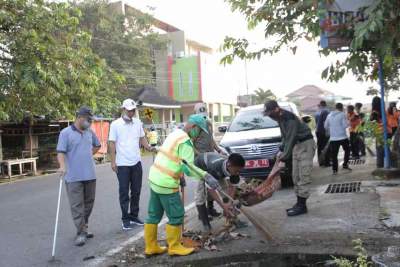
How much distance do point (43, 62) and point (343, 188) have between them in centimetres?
1009

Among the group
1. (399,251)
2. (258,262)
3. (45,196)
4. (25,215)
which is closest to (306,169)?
(258,262)

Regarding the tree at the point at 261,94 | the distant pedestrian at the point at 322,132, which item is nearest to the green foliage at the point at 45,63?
the distant pedestrian at the point at 322,132

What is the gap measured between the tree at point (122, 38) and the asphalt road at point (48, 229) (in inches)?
875

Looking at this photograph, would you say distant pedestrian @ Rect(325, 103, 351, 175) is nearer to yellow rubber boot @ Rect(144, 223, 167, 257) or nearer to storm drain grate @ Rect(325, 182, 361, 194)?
storm drain grate @ Rect(325, 182, 361, 194)

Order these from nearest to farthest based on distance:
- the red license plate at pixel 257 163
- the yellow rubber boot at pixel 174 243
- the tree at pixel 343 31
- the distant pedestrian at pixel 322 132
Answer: the tree at pixel 343 31, the yellow rubber boot at pixel 174 243, the red license plate at pixel 257 163, the distant pedestrian at pixel 322 132

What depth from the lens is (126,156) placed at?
7.13 m

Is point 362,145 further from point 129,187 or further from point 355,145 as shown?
point 129,187

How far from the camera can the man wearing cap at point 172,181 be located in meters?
5.28

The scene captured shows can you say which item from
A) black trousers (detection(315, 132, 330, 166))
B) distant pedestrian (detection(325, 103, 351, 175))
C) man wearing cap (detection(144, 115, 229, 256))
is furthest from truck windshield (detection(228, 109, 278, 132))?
man wearing cap (detection(144, 115, 229, 256))

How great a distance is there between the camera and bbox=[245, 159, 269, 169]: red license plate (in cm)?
952

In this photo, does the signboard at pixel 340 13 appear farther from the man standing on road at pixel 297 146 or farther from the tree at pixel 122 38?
→ the tree at pixel 122 38

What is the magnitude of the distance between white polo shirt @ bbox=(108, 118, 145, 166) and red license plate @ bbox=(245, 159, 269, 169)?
3.01 m

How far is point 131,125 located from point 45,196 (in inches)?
227

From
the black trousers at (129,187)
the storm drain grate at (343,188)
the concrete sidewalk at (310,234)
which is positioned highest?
the black trousers at (129,187)
